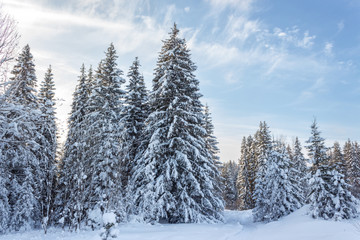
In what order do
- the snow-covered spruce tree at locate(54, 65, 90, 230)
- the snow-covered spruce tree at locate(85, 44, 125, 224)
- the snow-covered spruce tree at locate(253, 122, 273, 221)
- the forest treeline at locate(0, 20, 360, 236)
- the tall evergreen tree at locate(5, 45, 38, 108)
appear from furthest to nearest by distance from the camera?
the snow-covered spruce tree at locate(253, 122, 273, 221) < the tall evergreen tree at locate(5, 45, 38, 108) < the snow-covered spruce tree at locate(85, 44, 125, 224) < the forest treeline at locate(0, 20, 360, 236) < the snow-covered spruce tree at locate(54, 65, 90, 230)

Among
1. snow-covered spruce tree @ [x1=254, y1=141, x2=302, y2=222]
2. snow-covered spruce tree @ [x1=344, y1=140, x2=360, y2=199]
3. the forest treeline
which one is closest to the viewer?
the forest treeline

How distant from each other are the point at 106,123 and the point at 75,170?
6392mm

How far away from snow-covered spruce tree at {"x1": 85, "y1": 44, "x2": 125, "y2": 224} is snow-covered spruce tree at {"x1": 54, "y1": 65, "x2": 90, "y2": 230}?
110 centimetres

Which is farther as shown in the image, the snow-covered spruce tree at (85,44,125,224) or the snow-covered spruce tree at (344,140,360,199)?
the snow-covered spruce tree at (344,140,360,199)

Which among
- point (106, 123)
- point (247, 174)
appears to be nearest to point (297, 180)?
point (247, 174)

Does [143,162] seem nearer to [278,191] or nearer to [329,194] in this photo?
[329,194]

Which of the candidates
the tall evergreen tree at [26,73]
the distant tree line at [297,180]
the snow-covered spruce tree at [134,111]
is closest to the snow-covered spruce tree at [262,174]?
the distant tree line at [297,180]

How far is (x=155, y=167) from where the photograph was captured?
1656 centimetres

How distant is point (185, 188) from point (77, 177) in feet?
25.0

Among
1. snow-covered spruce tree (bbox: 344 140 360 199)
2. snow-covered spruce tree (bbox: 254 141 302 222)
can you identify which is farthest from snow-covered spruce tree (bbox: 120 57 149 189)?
snow-covered spruce tree (bbox: 344 140 360 199)

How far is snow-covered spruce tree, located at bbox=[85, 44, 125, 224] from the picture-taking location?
52.4 feet

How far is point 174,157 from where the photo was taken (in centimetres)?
1652

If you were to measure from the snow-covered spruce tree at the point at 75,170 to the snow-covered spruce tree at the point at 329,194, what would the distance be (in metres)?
16.2

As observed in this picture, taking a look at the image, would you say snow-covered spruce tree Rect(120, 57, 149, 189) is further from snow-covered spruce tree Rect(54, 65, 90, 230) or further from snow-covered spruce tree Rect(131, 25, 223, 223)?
snow-covered spruce tree Rect(54, 65, 90, 230)
